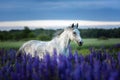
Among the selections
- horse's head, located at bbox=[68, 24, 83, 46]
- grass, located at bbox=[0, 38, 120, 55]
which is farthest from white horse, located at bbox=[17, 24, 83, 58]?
grass, located at bbox=[0, 38, 120, 55]

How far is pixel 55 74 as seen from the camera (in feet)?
12.0

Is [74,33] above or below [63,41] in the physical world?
above

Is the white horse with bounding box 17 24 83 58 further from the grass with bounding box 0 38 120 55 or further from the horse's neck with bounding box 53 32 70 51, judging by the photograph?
the grass with bounding box 0 38 120 55

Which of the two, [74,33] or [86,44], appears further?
[86,44]

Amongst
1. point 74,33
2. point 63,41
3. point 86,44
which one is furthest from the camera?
point 86,44

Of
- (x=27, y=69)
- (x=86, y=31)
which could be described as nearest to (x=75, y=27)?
(x=86, y=31)

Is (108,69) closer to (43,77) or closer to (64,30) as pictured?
(43,77)

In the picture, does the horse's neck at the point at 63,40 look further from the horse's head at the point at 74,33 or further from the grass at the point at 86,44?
the grass at the point at 86,44

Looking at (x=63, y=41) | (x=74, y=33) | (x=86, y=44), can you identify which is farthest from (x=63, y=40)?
(x=86, y=44)

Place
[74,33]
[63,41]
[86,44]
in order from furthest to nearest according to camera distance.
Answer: [86,44] → [63,41] → [74,33]

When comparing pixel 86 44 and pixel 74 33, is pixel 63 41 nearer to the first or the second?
pixel 74 33

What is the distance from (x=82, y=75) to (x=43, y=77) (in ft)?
1.55

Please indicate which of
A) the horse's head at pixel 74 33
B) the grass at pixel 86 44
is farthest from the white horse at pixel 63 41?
the grass at pixel 86 44

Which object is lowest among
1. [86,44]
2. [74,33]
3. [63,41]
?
[86,44]
